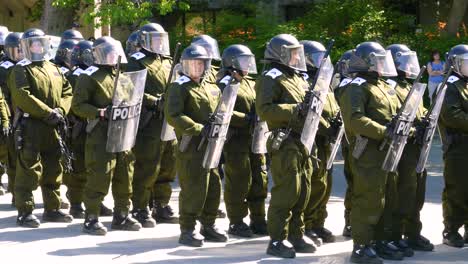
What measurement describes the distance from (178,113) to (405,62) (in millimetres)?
2212

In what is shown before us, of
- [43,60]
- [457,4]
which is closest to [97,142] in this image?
[43,60]

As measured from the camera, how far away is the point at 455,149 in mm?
10398

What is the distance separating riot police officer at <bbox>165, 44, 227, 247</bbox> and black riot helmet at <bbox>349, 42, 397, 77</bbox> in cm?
144

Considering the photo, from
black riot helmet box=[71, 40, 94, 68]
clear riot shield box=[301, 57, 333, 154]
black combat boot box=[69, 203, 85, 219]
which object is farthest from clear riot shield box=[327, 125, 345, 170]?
black combat boot box=[69, 203, 85, 219]

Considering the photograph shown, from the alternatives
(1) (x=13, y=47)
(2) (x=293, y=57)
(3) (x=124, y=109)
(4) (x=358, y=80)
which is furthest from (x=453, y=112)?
(1) (x=13, y=47)

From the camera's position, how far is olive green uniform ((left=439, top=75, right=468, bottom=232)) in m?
10.2

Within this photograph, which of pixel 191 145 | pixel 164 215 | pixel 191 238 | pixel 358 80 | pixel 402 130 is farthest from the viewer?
pixel 164 215

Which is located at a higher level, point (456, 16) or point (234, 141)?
point (456, 16)

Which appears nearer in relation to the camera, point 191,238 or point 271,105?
point 271,105

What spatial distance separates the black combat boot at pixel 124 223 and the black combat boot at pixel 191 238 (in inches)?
37.3

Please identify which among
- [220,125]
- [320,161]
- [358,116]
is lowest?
[320,161]

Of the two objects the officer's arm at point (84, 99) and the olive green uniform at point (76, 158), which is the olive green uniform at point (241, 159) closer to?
the officer's arm at point (84, 99)

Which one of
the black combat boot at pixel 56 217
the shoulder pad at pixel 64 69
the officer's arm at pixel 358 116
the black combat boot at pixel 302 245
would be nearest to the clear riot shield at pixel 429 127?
the officer's arm at pixel 358 116

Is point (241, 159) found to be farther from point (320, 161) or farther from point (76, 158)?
point (76, 158)
